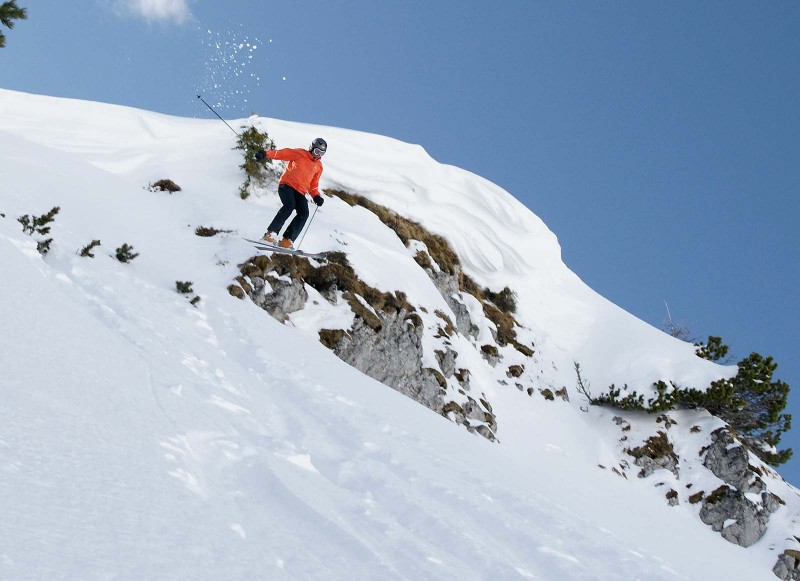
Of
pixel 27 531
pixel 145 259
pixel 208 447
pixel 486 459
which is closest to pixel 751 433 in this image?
pixel 486 459

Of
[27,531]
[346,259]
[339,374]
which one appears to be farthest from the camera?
[346,259]

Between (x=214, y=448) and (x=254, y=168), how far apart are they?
1317 centimetres

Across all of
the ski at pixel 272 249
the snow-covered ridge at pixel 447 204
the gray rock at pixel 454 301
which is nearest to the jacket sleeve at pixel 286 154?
the ski at pixel 272 249

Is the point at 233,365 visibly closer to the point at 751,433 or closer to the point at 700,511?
the point at 700,511

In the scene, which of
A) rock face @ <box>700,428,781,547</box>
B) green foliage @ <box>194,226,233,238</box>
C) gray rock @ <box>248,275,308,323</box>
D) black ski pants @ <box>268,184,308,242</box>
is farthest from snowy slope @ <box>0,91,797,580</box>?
black ski pants @ <box>268,184,308,242</box>

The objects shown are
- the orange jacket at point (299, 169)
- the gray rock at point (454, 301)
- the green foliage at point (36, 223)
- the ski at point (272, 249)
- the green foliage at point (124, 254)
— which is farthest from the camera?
the gray rock at point (454, 301)

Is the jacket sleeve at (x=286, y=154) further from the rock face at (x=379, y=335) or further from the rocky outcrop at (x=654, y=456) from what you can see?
the rocky outcrop at (x=654, y=456)

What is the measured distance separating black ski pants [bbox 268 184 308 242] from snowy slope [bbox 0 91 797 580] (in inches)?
37.2

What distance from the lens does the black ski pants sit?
12.6m

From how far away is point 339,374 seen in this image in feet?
27.6

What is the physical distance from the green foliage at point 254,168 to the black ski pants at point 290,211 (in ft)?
11.1

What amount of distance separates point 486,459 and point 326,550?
13.9ft

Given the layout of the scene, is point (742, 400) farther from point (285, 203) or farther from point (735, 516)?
point (285, 203)

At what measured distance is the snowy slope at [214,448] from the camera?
2.94 meters
